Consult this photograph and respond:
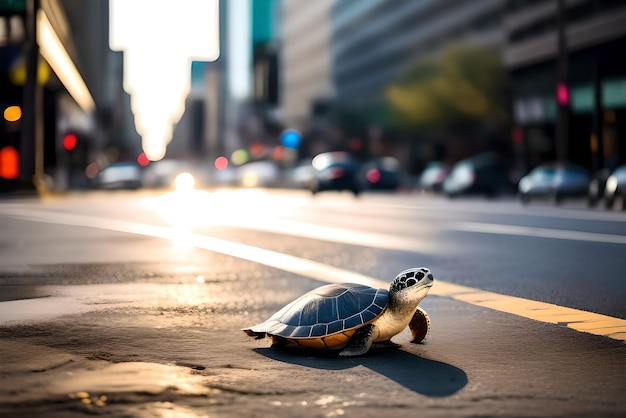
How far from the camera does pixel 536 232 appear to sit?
21578 millimetres

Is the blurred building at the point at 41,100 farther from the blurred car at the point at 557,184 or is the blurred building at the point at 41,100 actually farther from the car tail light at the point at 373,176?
the blurred car at the point at 557,184

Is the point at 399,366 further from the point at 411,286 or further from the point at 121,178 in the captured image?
the point at 121,178

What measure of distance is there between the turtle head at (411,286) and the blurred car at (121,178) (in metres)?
47.5

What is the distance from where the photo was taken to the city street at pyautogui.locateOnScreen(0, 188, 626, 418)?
6383 millimetres

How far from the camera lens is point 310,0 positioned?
6309 inches

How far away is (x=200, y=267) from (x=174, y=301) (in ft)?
12.3

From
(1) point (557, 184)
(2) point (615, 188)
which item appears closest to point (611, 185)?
(2) point (615, 188)

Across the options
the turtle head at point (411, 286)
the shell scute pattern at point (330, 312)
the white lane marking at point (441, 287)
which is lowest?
the white lane marking at point (441, 287)

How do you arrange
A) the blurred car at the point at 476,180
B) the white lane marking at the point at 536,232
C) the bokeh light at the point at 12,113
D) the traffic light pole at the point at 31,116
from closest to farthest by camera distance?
the white lane marking at the point at 536,232 < the traffic light pole at the point at 31,116 < the blurred car at the point at 476,180 < the bokeh light at the point at 12,113

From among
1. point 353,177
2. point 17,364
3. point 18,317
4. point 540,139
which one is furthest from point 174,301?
point 540,139

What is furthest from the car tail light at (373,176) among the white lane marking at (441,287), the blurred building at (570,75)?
the white lane marking at (441,287)

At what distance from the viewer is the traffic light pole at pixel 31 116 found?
4056cm

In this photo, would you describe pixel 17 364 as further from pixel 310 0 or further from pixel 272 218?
pixel 310 0

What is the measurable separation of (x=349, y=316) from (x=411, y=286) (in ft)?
1.67
